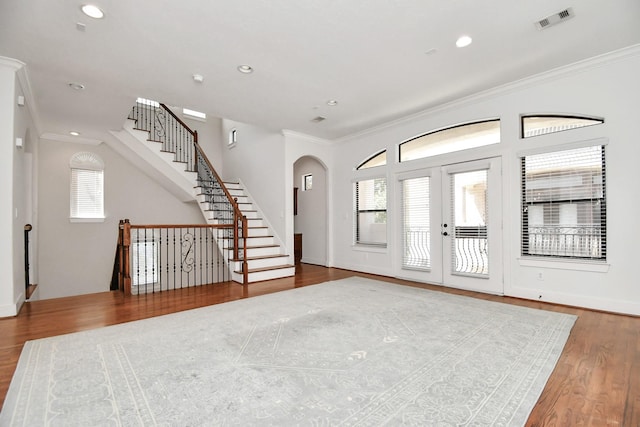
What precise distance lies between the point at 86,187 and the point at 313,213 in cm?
566

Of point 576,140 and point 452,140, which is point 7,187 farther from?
point 576,140

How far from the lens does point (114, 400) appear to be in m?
1.96

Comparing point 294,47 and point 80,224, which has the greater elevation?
point 294,47

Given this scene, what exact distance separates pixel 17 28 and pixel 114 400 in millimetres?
3772

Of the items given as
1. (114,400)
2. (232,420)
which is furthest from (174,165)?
(232,420)

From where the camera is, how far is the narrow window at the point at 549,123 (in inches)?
160

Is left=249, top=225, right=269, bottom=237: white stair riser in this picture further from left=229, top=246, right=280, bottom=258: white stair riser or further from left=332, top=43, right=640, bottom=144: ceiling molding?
left=332, top=43, right=640, bottom=144: ceiling molding

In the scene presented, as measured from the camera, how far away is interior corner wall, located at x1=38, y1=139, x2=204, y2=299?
22.4 feet

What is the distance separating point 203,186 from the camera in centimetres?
753

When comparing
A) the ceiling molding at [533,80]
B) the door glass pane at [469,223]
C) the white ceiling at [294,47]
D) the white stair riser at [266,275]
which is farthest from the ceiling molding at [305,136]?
the door glass pane at [469,223]

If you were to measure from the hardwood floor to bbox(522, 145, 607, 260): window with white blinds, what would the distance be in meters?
0.84

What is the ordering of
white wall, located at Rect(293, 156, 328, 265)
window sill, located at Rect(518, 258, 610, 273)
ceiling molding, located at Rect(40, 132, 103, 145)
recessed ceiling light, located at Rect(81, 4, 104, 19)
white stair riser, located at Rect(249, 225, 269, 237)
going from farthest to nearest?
1. white wall, located at Rect(293, 156, 328, 265)
2. white stair riser, located at Rect(249, 225, 269, 237)
3. ceiling molding, located at Rect(40, 132, 103, 145)
4. window sill, located at Rect(518, 258, 610, 273)
5. recessed ceiling light, located at Rect(81, 4, 104, 19)

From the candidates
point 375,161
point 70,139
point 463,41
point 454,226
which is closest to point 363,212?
point 375,161

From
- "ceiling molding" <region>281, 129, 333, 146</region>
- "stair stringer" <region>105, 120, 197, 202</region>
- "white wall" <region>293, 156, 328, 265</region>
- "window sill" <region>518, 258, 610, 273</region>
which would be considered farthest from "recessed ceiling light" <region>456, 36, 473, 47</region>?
"stair stringer" <region>105, 120, 197, 202</region>
